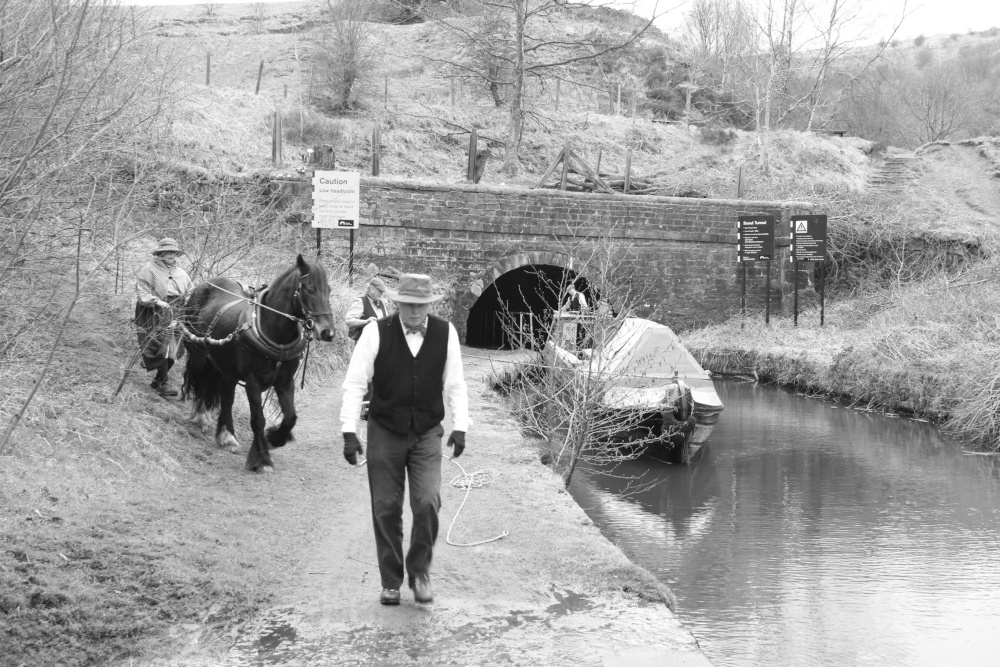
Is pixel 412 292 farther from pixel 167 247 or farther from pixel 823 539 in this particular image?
pixel 823 539

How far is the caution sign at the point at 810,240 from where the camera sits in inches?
961

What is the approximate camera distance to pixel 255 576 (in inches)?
245

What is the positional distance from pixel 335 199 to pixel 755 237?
10936 millimetres

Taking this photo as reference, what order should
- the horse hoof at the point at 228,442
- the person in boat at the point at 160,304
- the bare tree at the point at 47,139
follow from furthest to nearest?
1. the person in boat at the point at 160,304
2. the horse hoof at the point at 228,442
3. the bare tree at the point at 47,139

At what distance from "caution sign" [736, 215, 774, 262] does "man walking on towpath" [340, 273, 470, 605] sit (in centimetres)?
2014

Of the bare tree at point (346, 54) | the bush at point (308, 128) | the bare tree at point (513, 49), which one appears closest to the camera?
the bush at point (308, 128)

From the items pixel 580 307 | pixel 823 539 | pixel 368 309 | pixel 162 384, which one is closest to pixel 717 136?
pixel 580 307

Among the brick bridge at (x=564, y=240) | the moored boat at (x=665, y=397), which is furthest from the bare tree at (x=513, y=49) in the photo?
the moored boat at (x=665, y=397)

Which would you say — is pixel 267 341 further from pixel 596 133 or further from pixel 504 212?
pixel 596 133

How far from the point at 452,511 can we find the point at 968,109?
5049 centimetres

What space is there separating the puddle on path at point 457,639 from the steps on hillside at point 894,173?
96.2 ft

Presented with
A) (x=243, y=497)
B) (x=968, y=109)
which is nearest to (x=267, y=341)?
(x=243, y=497)

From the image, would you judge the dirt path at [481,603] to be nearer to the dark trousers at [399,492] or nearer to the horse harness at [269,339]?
the dark trousers at [399,492]

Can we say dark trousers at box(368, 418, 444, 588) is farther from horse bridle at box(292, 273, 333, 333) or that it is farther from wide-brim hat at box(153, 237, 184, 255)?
wide-brim hat at box(153, 237, 184, 255)
